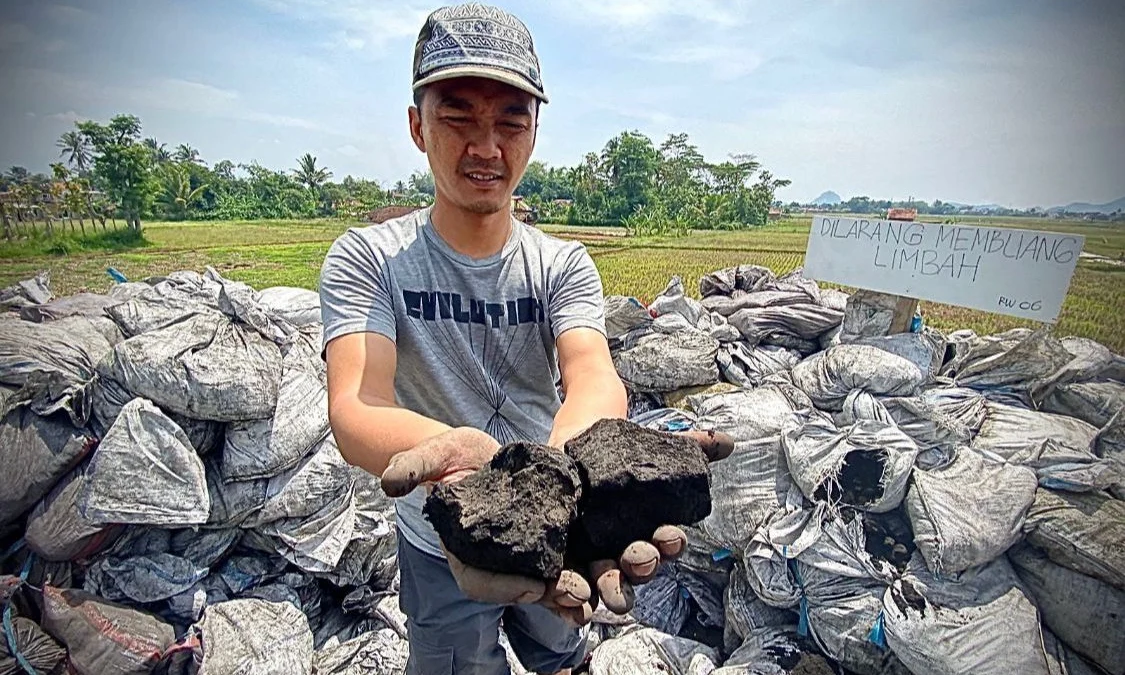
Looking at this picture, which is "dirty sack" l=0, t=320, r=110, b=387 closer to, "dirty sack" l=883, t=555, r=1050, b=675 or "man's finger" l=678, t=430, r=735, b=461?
"man's finger" l=678, t=430, r=735, b=461

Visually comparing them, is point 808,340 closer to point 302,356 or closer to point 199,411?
point 302,356

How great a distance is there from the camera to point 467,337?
1494 mm

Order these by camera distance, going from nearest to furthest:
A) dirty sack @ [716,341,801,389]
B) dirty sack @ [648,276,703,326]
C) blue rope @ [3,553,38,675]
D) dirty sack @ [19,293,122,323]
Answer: blue rope @ [3,553,38,675]
dirty sack @ [19,293,122,323]
dirty sack @ [716,341,801,389]
dirty sack @ [648,276,703,326]

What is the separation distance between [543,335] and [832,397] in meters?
1.89

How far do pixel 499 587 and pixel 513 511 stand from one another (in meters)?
0.14

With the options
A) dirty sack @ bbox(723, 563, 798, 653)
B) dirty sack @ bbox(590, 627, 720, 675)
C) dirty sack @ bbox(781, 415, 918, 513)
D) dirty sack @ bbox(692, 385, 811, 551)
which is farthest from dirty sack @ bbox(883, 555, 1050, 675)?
dirty sack @ bbox(590, 627, 720, 675)

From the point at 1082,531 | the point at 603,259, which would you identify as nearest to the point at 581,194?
the point at 603,259

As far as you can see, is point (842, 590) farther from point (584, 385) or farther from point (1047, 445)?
point (584, 385)

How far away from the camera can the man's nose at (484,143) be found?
1316 mm

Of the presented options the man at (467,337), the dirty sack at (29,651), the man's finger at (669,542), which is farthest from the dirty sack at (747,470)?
the dirty sack at (29,651)

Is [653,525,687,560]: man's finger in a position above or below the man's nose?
below

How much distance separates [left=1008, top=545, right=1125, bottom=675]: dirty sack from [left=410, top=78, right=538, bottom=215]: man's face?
2469mm

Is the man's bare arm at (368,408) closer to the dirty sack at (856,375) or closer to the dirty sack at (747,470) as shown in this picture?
the dirty sack at (747,470)

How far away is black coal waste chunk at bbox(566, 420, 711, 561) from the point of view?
121 centimetres
